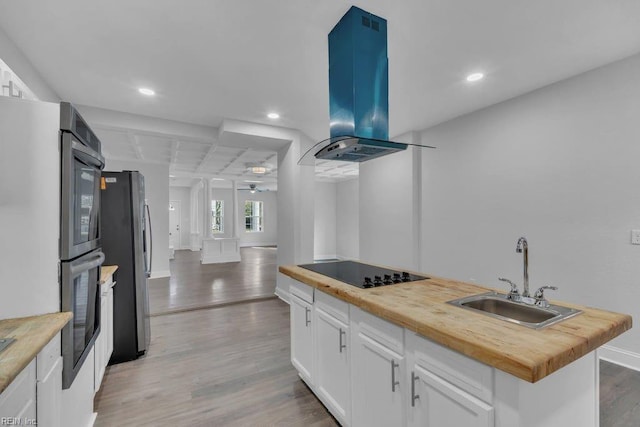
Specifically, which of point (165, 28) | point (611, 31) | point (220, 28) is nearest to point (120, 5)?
point (165, 28)

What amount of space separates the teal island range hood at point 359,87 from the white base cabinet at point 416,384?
1.06 metres

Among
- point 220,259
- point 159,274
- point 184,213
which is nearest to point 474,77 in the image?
point 159,274

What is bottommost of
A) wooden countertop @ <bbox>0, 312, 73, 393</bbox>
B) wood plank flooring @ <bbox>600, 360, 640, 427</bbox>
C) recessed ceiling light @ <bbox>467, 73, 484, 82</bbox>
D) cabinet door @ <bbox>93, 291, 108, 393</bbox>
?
wood plank flooring @ <bbox>600, 360, 640, 427</bbox>

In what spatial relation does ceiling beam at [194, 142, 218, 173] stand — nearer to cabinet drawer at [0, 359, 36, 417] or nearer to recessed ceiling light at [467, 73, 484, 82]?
recessed ceiling light at [467, 73, 484, 82]

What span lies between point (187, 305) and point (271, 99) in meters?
3.40

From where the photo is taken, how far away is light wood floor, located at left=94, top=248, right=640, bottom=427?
203cm

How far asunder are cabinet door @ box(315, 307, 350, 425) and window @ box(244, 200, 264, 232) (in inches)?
488

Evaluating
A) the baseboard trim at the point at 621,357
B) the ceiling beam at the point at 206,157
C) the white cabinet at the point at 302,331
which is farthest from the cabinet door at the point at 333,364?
the ceiling beam at the point at 206,157

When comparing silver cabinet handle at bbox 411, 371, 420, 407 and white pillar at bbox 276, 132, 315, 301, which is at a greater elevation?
white pillar at bbox 276, 132, 315, 301

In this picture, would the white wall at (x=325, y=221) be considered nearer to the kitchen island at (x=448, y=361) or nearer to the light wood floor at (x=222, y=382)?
the light wood floor at (x=222, y=382)

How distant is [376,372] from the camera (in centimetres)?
151

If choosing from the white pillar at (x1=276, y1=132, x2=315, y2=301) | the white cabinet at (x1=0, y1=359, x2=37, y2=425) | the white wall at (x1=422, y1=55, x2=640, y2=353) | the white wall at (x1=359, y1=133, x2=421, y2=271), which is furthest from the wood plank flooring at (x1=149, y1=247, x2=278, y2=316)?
the white wall at (x1=422, y1=55, x2=640, y2=353)

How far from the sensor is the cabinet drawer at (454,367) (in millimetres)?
1018

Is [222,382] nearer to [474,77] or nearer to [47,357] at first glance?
[47,357]
